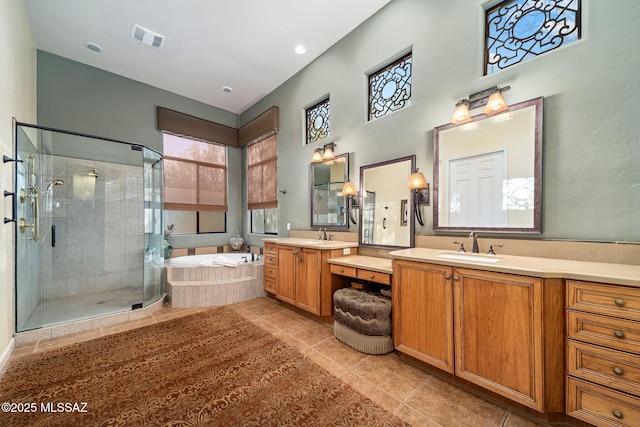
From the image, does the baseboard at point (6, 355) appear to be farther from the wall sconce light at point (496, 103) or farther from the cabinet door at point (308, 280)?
the wall sconce light at point (496, 103)

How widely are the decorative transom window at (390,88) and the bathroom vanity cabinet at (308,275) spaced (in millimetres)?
1709

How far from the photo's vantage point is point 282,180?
4391 mm

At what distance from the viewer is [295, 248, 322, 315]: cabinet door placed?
2.80 meters

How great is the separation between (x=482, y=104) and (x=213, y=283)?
3.78 meters

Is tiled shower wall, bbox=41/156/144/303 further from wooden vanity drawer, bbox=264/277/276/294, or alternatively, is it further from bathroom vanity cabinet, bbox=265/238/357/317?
bathroom vanity cabinet, bbox=265/238/357/317

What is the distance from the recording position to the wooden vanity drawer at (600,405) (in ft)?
3.89

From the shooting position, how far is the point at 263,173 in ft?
16.0

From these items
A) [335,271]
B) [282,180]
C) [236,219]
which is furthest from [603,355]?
[236,219]

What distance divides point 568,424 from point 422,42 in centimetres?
323

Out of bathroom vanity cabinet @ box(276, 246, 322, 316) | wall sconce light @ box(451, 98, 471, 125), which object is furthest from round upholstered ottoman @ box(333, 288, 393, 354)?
wall sconce light @ box(451, 98, 471, 125)

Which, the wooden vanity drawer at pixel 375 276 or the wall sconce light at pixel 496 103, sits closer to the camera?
the wall sconce light at pixel 496 103

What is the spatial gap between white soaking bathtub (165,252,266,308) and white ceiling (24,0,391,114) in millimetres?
3103

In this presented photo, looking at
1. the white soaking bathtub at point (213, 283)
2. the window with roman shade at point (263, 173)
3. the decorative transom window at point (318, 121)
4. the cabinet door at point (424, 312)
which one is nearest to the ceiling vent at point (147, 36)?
the window with roman shade at point (263, 173)

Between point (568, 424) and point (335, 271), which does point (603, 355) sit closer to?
point (568, 424)
